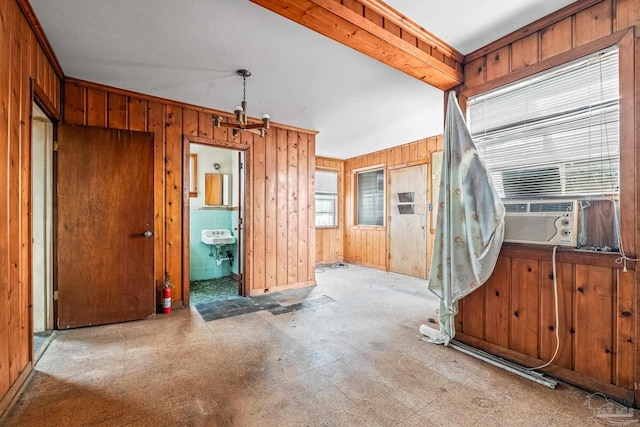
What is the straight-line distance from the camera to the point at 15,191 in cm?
183

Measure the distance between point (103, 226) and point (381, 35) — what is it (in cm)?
314

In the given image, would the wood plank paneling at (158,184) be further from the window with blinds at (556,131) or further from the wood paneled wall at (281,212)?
the window with blinds at (556,131)

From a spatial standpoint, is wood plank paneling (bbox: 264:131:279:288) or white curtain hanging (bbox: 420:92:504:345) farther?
wood plank paneling (bbox: 264:131:279:288)

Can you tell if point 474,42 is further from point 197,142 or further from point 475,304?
point 197,142

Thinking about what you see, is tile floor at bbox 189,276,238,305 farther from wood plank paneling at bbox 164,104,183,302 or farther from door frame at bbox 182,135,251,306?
wood plank paneling at bbox 164,104,183,302

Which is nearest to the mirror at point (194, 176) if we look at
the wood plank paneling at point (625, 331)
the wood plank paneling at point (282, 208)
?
the wood plank paneling at point (282, 208)

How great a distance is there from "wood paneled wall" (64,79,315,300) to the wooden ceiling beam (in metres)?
2.38

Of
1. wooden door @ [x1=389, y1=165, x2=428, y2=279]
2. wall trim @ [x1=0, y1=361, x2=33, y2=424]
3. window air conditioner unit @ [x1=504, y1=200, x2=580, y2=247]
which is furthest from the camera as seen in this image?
wooden door @ [x1=389, y1=165, x2=428, y2=279]

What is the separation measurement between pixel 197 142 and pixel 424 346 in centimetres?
344

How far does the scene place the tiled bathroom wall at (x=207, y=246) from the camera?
16.0 feet

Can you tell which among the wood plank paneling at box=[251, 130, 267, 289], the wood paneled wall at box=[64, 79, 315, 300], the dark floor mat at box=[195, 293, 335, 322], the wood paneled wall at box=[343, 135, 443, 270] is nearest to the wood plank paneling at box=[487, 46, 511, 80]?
the wood paneled wall at box=[343, 135, 443, 270]

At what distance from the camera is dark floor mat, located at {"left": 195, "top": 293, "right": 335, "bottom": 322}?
10.9 feet

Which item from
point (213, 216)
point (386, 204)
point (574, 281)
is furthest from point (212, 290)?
point (574, 281)

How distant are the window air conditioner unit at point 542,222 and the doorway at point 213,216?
383 cm
